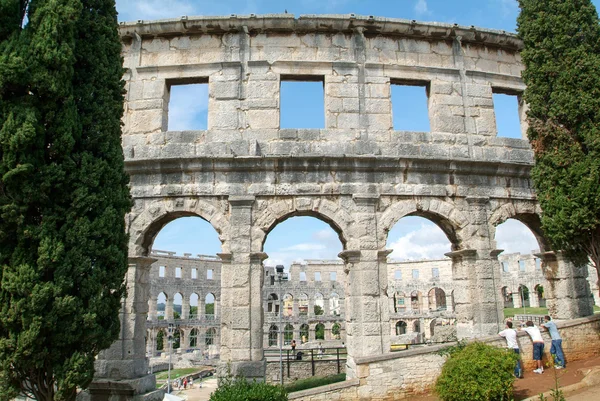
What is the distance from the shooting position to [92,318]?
22.8 feet

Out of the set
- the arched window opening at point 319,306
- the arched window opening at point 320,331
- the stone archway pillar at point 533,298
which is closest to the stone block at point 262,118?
the arched window opening at point 319,306

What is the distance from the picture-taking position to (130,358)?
988 cm

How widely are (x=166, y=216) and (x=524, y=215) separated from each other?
8840mm

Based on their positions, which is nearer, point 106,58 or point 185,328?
point 106,58

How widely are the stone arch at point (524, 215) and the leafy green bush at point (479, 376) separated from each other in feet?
13.3

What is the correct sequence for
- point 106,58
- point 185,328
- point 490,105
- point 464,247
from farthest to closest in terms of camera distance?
point 185,328 < point 490,105 < point 464,247 < point 106,58

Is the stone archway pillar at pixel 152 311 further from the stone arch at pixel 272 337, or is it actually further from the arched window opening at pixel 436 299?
the arched window opening at pixel 436 299

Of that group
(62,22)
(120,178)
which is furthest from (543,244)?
(62,22)

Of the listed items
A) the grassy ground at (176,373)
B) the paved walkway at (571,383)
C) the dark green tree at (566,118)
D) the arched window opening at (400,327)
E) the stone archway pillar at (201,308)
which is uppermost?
the dark green tree at (566,118)

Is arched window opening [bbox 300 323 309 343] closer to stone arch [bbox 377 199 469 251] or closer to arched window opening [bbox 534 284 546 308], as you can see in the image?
arched window opening [bbox 534 284 546 308]

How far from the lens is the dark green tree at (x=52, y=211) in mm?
6469

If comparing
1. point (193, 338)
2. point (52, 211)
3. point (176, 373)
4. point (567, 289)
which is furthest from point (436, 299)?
point (52, 211)

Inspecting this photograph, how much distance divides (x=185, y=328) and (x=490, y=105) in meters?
35.2

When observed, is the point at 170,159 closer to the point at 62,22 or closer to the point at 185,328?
the point at 62,22
